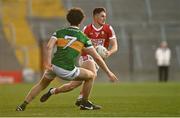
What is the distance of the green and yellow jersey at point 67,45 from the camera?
13.7m

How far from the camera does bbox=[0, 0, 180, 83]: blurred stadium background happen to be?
1391 inches

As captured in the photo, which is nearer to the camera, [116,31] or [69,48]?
[69,48]

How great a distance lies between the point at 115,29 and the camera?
122 feet

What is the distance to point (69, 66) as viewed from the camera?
1380cm

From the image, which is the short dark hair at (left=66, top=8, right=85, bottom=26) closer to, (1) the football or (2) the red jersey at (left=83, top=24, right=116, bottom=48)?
(1) the football

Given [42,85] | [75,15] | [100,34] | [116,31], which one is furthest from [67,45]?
[116,31]

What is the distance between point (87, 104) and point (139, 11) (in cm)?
2597

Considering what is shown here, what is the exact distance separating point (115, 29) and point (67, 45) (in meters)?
23.5

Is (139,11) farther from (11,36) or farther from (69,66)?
(69,66)

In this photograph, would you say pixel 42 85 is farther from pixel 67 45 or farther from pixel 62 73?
pixel 67 45

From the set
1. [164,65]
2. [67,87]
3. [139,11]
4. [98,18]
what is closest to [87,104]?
[67,87]

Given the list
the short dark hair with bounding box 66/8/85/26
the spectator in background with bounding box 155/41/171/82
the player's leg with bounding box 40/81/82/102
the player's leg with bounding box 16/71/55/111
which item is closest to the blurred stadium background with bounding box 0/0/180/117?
the spectator in background with bounding box 155/41/171/82

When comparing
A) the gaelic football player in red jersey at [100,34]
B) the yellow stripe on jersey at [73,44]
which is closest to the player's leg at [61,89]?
A: the gaelic football player in red jersey at [100,34]

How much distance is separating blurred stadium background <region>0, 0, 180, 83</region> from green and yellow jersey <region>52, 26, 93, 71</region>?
20.4 meters
